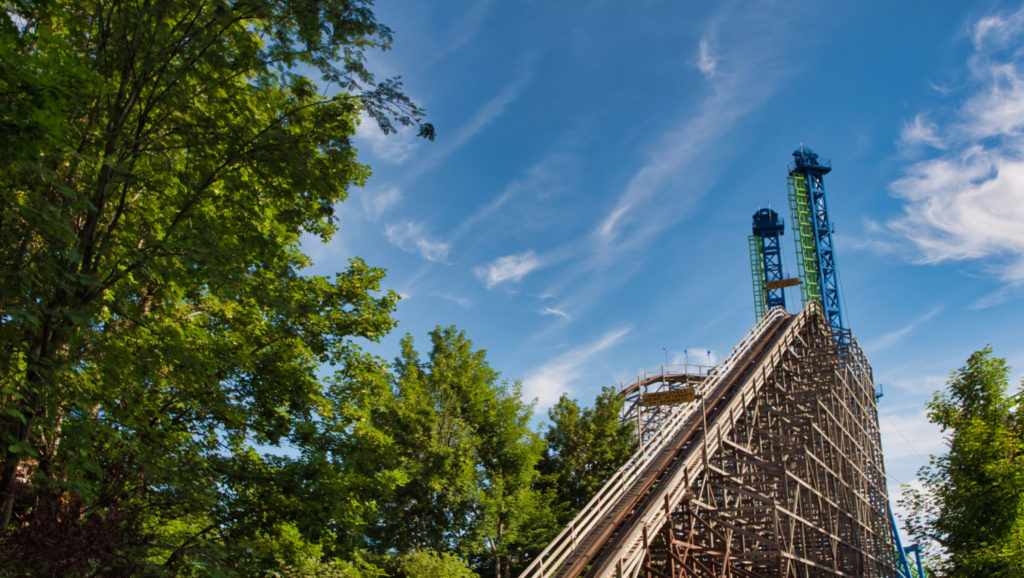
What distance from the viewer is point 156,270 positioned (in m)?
6.41

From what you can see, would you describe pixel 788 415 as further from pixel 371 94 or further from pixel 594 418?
pixel 371 94

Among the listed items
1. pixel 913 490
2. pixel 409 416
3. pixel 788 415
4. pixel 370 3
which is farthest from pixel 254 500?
pixel 913 490

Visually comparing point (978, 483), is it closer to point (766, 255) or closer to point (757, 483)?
point (757, 483)

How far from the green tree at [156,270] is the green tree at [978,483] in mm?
16577

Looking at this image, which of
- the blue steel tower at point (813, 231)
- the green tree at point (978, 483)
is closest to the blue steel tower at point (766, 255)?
the blue steel tower at point (813, 231)

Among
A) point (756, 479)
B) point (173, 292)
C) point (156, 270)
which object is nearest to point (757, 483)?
point (756, 479)

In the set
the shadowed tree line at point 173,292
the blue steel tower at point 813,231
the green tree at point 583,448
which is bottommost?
the shadowed tree line at point 173,292

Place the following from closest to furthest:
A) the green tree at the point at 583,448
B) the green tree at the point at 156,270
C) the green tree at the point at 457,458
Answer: the green tree at the point at 156,270
the green tree at the point at 457,458
the green tree at the point at 583,448

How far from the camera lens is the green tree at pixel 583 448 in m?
28.0

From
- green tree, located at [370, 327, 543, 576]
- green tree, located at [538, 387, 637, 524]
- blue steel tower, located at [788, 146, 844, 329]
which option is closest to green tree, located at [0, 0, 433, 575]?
green tree, located at [370, 327, 543, 576]

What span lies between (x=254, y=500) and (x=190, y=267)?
393cm

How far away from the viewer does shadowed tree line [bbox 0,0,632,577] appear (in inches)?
219

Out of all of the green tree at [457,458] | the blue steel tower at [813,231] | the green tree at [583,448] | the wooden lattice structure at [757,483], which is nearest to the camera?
the wooden lattice structure at [757,483]

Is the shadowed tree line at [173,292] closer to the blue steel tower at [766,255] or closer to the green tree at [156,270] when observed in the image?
the green tree at [156,270]
